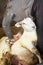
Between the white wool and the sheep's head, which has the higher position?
the sheep's head

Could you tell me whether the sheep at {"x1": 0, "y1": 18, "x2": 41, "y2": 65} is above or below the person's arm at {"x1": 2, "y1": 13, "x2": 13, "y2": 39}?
below

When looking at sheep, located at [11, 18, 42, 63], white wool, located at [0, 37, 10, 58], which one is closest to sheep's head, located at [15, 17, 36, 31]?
sheep, located at [11, 18, 42, 63]

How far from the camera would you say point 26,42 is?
1.17 meters

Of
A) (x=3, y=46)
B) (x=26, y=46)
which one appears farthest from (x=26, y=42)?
(x=3, y=46)

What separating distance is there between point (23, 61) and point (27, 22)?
26 centimetres

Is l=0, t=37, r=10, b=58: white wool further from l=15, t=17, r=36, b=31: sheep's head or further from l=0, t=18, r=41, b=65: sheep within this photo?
l=15, t=17, r=36, b=31: sheep's head

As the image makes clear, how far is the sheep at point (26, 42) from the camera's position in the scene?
3.68ft

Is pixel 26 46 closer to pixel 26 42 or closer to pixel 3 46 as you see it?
pixel 26 42

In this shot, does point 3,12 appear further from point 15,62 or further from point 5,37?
point 15,62

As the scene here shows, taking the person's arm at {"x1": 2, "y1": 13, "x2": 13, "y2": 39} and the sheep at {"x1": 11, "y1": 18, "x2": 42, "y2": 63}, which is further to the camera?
the person's arm at {"x1": 2, "y1": 13, "x2": 13, "y2": 39}

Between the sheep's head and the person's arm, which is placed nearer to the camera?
the sheep's head

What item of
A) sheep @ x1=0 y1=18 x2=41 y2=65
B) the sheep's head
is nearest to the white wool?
sheep @ x1=0 y1=18 x2=41 y2=65

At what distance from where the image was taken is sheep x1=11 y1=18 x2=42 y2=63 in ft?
3.68

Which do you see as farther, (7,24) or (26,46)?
(7,24)
